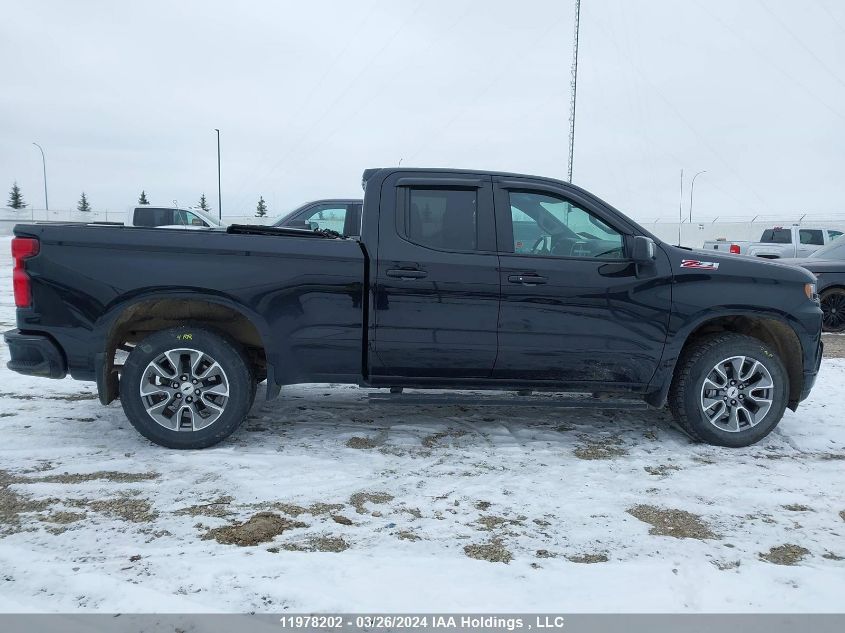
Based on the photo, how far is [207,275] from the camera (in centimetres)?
418

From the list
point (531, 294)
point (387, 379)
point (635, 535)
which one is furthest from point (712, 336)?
point (387, 379)

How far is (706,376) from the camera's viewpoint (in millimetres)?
4516

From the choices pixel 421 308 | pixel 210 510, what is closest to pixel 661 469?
pixel 421 308

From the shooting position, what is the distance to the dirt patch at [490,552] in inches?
114

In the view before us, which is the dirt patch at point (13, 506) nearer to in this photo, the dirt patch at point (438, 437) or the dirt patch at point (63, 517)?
the dirt patch at point (63, 517)

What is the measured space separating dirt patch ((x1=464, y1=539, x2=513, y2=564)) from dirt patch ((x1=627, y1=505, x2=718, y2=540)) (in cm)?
81

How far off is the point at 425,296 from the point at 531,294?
29.0 inches

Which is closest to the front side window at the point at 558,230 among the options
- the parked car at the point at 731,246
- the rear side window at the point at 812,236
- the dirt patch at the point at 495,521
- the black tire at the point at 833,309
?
the dirt patch at the point at 495,521

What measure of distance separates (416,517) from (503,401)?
1468mm

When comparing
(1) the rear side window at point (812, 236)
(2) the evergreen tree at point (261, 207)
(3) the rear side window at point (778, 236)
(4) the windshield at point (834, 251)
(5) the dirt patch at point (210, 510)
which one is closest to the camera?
(5) the dirt patch at point (210, 510)

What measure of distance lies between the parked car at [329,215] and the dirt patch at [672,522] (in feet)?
24.6

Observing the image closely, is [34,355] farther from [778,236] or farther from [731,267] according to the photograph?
[778,236]
